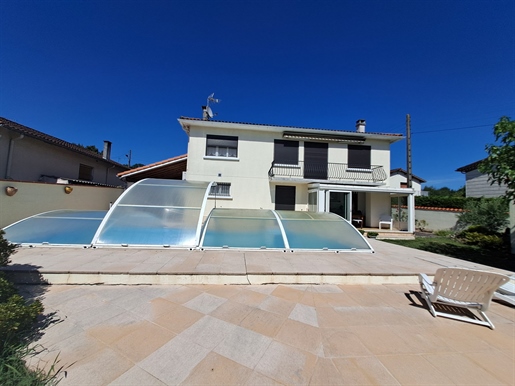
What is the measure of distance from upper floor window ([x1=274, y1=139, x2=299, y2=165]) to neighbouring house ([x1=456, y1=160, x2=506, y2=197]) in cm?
2099

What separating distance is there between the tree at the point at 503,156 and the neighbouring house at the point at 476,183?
1969 cm

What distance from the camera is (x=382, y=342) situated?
107 inches

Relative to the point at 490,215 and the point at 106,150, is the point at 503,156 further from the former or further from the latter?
the point at 106,150

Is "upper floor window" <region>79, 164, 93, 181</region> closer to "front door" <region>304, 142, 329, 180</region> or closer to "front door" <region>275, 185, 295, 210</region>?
"front door" <region>275, 185, 295, 210</region>

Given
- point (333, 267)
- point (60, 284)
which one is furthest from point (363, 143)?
point (60, 284)

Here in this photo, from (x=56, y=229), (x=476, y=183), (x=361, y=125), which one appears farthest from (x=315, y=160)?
(x=476, y=183)

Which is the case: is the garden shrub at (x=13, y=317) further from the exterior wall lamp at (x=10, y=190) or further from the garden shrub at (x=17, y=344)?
the exterior wall lamp at (x=10, y=190)

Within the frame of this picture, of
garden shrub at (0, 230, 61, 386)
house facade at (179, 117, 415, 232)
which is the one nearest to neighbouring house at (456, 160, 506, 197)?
house facade at (179, 117, 415, 232)

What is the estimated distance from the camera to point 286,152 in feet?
48.0

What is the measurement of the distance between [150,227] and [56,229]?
3128 millimetres

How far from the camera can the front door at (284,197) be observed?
564 inches

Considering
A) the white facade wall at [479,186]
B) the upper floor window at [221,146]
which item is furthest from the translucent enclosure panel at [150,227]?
the white facade wall at [479,186]

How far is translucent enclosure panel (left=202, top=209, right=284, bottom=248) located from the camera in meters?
6.80

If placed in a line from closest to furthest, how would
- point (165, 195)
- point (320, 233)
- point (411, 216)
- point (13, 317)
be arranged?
point (13, 317), point (320, 233), point (165, 195), point (411, 216)
